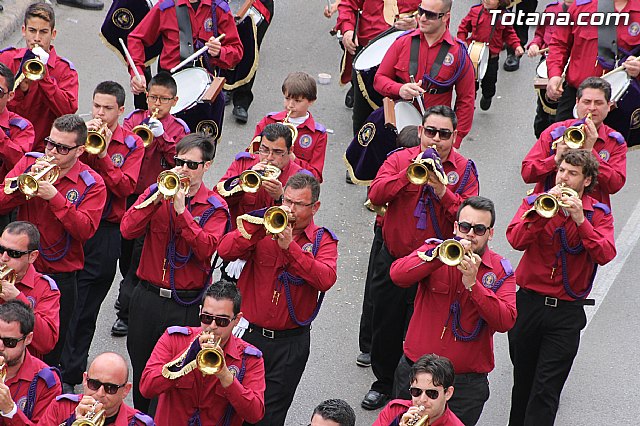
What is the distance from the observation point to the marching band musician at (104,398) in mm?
7473

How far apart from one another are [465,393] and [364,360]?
6.78 feet

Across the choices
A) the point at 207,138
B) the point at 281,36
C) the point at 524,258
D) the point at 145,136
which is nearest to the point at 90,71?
the point at 281,36

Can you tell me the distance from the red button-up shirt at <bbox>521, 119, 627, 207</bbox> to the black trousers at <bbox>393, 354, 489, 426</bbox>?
1963 millimetres

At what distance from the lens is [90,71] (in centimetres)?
1518

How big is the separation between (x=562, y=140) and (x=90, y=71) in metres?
7.02

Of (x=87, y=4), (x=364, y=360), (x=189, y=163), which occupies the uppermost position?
(x=189, y=163)

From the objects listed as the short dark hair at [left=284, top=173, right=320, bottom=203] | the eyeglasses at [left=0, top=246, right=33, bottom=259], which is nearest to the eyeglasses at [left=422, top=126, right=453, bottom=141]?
the short dark hair at [left=284, top=173, right=320, bottom=203]

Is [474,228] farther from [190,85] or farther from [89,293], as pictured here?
[190,85]

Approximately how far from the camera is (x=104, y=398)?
7496mm

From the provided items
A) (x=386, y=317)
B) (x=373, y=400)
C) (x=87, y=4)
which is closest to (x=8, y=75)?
(x=386, y=317)

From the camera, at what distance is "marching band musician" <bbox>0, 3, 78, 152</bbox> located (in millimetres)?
10906

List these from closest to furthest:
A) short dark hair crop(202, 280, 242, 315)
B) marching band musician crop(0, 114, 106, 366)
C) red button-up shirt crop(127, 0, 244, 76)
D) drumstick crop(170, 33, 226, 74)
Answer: short dark hair crop(202, 280, 242, 315) → marching band musician crop(0, 114, 106, 366) → drumstick crop(170, 33, 226, 74) → red button-up shirt crop(127, 0, 244, 76)

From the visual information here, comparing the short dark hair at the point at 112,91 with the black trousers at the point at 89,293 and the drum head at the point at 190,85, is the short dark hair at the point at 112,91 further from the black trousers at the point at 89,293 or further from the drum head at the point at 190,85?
the drum head at the point at 190,85

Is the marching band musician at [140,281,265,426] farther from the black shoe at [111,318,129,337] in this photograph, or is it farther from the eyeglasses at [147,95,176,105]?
the eyeglasses at [147,95,176,105]
